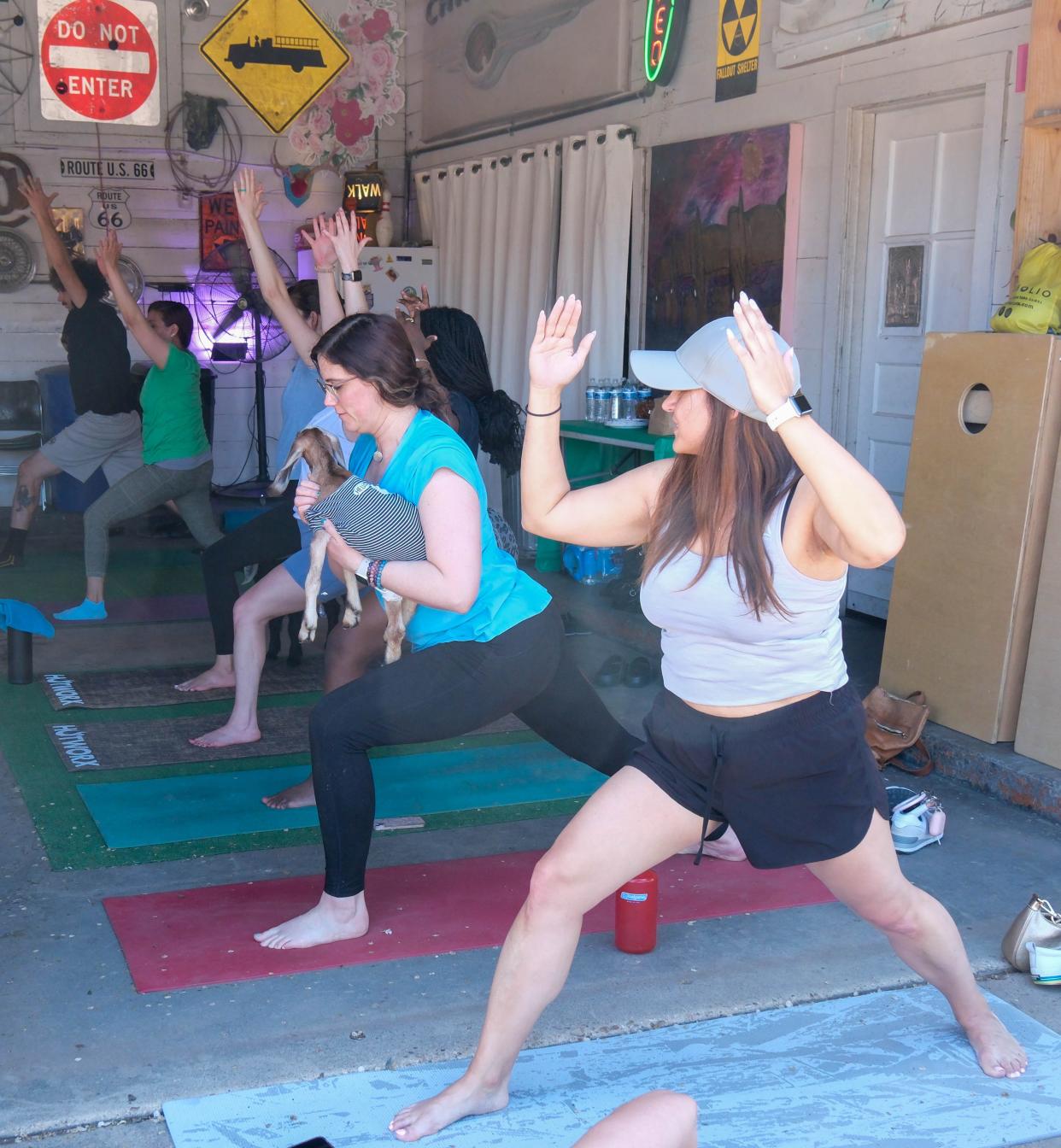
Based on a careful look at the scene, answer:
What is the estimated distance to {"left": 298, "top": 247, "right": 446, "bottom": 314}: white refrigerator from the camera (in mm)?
10898

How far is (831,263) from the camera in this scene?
22.6 feet

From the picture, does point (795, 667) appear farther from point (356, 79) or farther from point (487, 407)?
point (356, 79)

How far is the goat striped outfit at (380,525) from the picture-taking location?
3352mm

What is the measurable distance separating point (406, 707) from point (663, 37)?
5980mm

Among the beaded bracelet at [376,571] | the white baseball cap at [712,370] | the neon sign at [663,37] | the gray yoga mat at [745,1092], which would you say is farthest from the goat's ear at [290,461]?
the neon sign at [663,37]

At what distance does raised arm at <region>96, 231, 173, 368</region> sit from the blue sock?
1362 millimetres

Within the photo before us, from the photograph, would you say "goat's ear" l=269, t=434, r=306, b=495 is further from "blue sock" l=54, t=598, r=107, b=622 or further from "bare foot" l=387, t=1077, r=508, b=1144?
"blue sock" l=54, t=598, r=107, b=622

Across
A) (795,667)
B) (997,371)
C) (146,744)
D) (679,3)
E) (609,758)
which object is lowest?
(146,744)

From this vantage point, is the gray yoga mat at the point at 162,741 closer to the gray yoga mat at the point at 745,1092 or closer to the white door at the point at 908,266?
the gray yoga mat at the point at 745,1092

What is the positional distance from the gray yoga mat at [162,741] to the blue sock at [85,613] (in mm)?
1807

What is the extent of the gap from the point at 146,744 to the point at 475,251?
6264mm

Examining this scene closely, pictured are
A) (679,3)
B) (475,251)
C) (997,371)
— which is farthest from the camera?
(475,251)

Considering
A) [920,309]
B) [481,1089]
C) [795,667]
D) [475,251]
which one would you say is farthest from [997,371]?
[475,251]

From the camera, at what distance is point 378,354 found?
3.46 m
